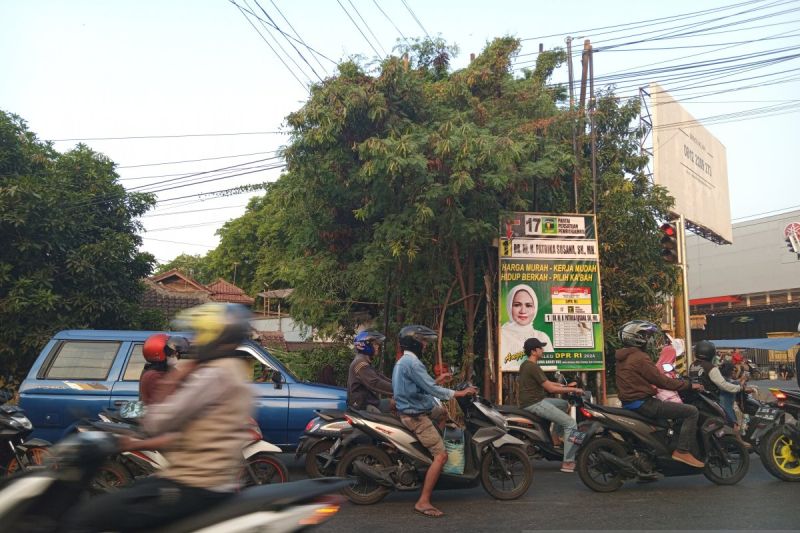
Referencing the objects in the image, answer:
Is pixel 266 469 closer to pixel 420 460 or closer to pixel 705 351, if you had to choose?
pixel 420 460

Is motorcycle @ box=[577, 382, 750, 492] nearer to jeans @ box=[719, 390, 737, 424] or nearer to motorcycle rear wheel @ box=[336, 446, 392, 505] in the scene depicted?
motorcycle rear wheel @ box=[336, 446, 392, 505]

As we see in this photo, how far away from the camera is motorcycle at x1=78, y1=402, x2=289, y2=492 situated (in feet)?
21.2

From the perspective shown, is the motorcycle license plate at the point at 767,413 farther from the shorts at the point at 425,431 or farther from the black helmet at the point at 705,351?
the shorts at the point at 425,431

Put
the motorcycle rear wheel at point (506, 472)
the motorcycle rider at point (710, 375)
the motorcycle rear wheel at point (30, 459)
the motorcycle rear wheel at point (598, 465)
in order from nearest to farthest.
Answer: the motorcycle rear wheel at point (30, 459) < the motorcycle rear wheel at point (506, 472) < the motorcycle rear wheel at point (598, 465) < the motorcycle rider at point (710, 375)

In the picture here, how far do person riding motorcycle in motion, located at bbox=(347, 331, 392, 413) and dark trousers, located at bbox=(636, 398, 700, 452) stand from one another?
2714mm

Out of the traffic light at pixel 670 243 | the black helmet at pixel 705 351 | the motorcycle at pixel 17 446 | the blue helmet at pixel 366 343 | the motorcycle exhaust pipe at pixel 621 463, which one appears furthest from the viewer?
the traffic light at pixel 670 243

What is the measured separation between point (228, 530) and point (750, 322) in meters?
45.2

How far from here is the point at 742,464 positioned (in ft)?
24.9

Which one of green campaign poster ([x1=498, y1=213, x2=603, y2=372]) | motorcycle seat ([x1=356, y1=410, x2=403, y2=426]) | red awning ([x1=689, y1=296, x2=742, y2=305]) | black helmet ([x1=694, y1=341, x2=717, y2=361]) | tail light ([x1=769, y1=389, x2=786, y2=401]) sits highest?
red awning ([x1=689, y1=296, x2=742, y2=305])

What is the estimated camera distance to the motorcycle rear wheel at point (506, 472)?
23.5ft

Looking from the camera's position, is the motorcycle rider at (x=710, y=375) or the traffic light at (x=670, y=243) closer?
the motorcycle rider at (x=710, y=375)

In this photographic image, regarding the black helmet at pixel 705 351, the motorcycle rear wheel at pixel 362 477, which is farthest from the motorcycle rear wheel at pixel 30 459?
the black helmet at pixel 705 351

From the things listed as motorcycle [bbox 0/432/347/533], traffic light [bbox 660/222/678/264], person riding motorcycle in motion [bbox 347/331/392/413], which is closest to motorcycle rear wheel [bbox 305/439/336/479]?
person riding motorcycle in motion [bbox 347/331/392/413]

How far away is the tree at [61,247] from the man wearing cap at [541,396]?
9688 mm
